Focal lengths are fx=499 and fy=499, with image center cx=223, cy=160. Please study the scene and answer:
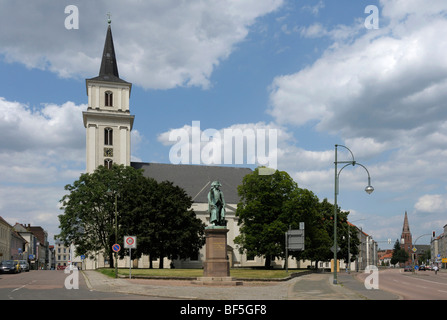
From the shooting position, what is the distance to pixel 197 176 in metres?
84.9

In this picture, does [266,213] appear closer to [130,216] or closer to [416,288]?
[130,216]

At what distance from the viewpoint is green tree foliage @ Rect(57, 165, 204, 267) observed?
56.4 meters

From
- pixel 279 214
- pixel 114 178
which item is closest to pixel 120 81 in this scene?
pixel 114 178

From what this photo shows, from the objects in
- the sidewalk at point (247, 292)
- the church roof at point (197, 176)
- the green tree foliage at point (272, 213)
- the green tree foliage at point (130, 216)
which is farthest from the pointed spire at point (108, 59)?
the sidewalk at point (247, 292)

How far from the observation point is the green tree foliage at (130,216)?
56.4 metres

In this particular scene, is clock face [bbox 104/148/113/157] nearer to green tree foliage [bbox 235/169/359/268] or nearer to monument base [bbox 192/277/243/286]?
green tree foliage [bbox 235/169/359/268]

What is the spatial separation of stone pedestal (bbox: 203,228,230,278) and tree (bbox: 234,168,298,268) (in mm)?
30116

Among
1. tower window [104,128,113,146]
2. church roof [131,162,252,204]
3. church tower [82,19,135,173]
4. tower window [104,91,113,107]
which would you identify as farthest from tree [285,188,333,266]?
tower window [104,91,113,107]

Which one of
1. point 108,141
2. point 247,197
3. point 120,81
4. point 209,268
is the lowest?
point 209,268

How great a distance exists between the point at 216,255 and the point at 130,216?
103 feet

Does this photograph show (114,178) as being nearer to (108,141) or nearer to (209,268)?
(108,141)

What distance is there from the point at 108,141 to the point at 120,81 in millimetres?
9173

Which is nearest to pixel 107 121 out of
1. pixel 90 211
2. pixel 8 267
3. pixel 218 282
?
pixel 90 211

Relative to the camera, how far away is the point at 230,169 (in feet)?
293
